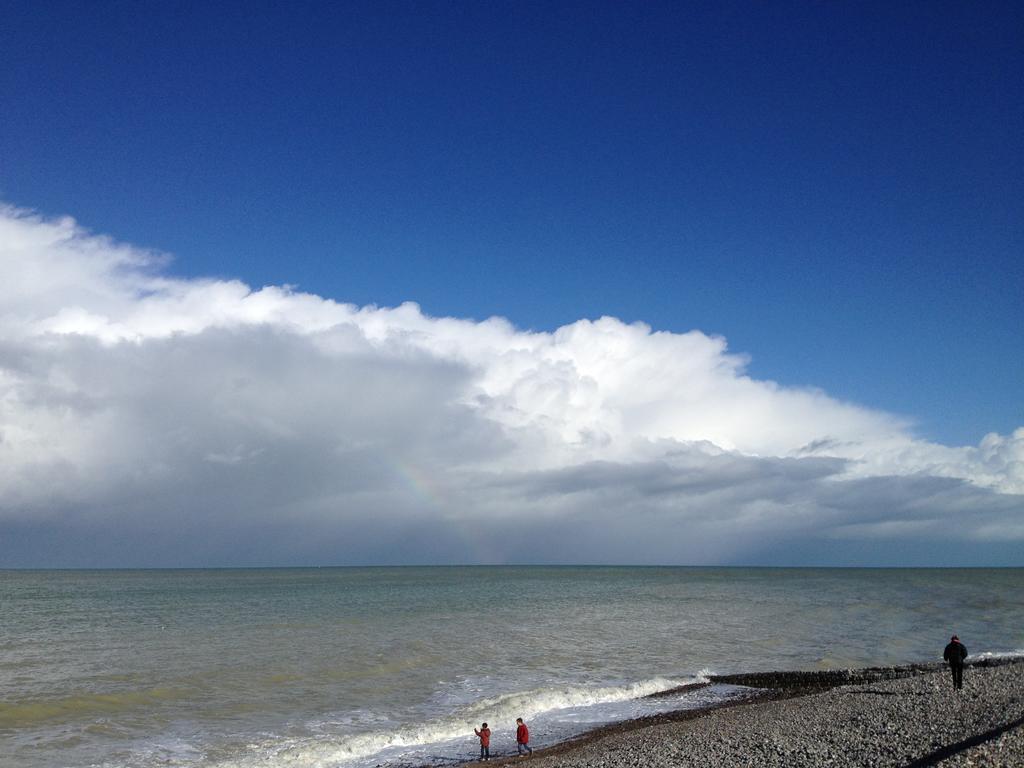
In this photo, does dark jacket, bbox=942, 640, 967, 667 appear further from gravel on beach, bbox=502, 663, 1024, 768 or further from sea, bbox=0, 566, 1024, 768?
sea, bbox=0, 566, 1024, 768

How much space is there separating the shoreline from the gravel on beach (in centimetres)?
3

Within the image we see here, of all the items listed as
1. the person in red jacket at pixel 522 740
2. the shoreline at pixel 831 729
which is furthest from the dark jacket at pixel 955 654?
the person in red jacket at pixel 522 740

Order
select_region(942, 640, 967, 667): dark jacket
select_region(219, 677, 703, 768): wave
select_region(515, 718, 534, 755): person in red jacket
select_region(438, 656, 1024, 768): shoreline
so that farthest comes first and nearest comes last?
select_region(942, 640, 967, 667): dark jacket < select_region(219, 677, 703, 768): wave < select_region(515, 718, 534, 755): person in red jacket < select_region(438, 656, 1024, 768): shoreline

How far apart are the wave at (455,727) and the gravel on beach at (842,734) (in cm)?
586

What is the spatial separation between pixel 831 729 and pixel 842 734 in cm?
114

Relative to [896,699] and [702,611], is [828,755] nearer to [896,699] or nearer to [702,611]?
[896,699]

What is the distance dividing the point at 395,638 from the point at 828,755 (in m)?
44.6

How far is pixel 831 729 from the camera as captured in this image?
949 inches

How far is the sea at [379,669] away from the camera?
95.2 ft

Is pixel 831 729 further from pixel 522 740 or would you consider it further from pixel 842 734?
pixel 522 740

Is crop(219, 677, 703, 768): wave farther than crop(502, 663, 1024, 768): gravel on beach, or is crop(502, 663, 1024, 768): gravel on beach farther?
crop(219, 677, 703, 768): wave

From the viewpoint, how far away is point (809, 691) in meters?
36.2

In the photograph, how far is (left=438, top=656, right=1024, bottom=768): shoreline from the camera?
19.5 meters

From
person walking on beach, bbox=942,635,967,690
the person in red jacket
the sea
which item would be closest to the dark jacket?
person walking on beach, bbox=942,635,967,690
